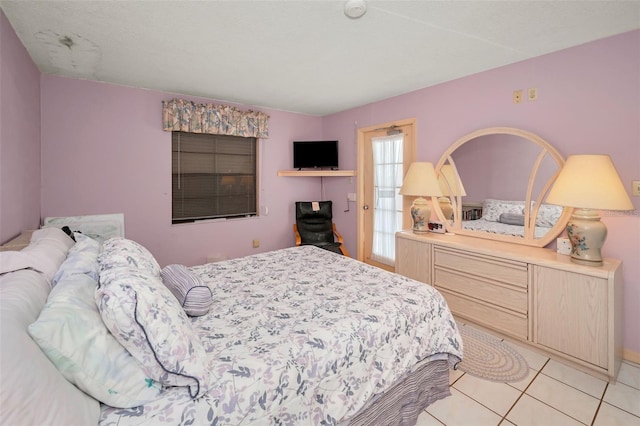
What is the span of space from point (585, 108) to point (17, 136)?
433 cm

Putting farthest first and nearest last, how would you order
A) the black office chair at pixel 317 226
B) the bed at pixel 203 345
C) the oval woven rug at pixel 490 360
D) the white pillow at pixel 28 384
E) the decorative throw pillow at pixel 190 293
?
the black office chair at pixel 317 226 < the oval woven rug at pixel 490 360 < the decorative throw pillow at pixel 190 293 < the bed at pixel 203 345 < the white pillow at pixel 28 384

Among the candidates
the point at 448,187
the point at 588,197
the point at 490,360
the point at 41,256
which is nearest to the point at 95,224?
the point at 41,256

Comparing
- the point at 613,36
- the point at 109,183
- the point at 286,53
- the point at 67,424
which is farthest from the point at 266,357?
the point at 613,36

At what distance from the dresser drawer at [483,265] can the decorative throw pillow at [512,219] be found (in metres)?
0.54

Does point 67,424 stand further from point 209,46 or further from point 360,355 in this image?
point 209,46

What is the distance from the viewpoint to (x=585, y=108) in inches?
93.6

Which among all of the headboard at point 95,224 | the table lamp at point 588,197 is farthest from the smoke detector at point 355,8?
the headboard at point 95,224

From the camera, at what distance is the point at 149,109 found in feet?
11.4

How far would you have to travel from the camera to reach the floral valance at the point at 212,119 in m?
3.55

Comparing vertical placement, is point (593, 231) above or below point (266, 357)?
above

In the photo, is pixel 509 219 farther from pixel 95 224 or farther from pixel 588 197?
pixel 95 224

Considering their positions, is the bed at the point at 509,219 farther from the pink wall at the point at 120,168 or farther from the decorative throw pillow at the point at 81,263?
the decorative throw pillow at the point at 81,263

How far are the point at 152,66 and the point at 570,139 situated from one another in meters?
3.75

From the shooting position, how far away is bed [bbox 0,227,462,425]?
923 mm
